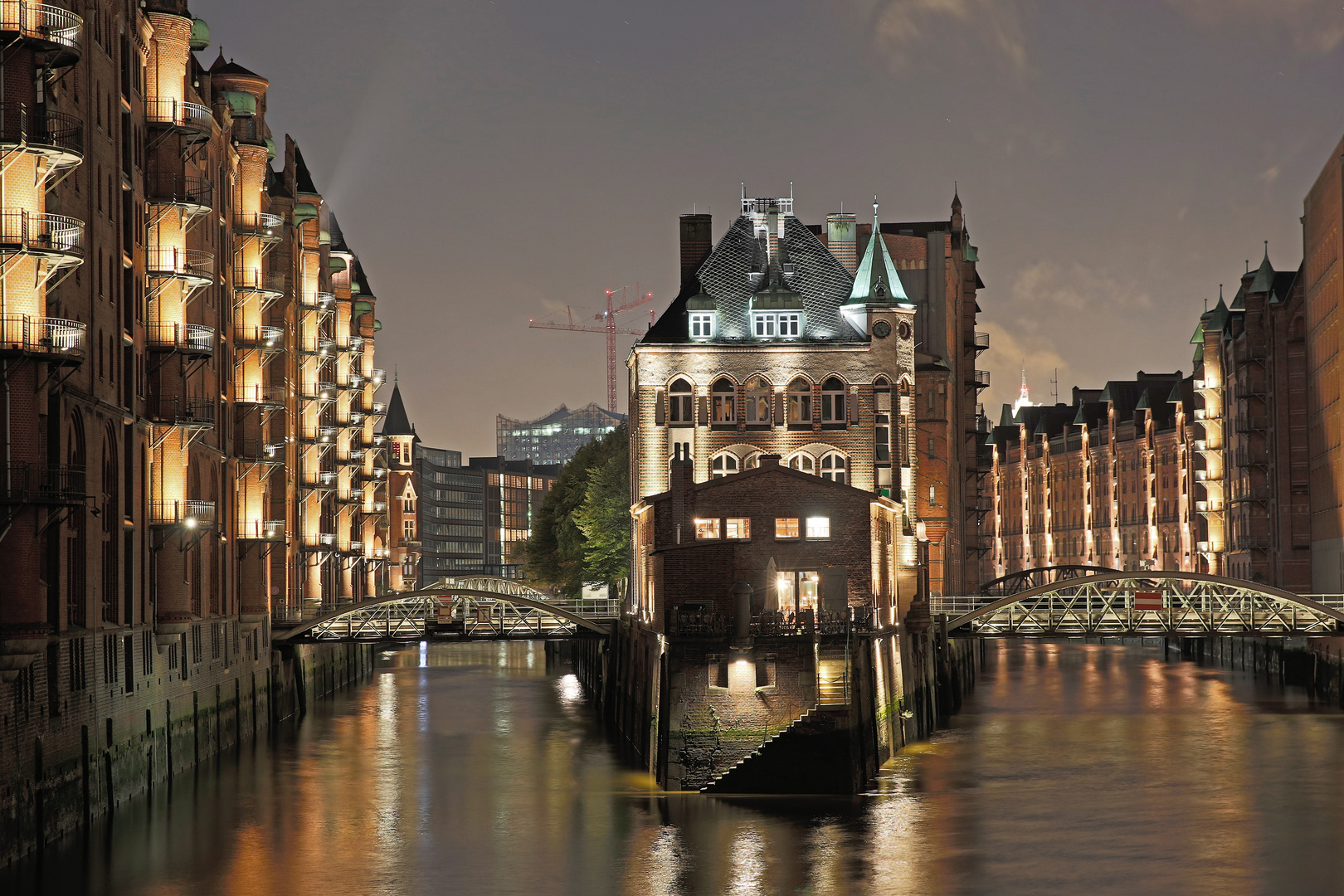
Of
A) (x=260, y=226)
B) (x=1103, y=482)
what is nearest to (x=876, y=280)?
(x=260, y=226)

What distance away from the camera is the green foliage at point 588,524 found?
99938 millimetres

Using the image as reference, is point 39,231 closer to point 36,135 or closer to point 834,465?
point 36,135

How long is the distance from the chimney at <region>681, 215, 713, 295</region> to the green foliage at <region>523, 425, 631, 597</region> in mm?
14893

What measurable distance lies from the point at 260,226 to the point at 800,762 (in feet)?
109

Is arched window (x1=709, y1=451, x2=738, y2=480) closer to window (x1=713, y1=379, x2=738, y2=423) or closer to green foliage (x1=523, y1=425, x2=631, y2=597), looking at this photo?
window (x1=713, y1=379, x2=738, y2=423)

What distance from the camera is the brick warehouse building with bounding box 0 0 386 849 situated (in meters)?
38.9

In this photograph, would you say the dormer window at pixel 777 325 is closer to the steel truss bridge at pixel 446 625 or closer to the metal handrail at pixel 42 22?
the steel truss bridge at pixel 446 625

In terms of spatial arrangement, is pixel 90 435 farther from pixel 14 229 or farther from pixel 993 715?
pixel 993 715

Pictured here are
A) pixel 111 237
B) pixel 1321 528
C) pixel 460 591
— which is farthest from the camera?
pixel 1321 528

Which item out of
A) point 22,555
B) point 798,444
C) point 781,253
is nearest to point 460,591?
point 798,444

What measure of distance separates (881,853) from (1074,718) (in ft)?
112

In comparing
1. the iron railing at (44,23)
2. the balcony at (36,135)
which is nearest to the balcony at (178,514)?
the balcony at (36,135)

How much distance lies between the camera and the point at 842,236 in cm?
8456

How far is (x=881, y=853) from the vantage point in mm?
42625
